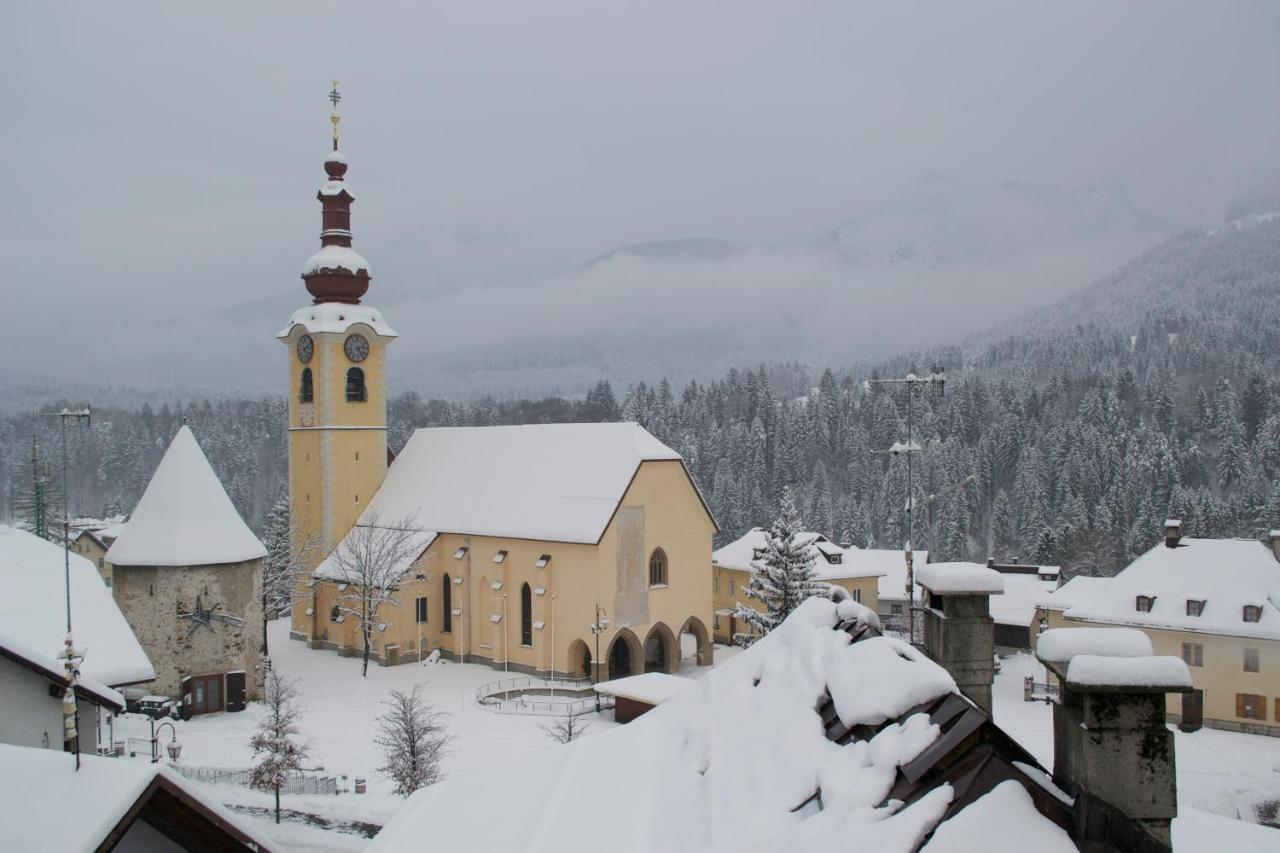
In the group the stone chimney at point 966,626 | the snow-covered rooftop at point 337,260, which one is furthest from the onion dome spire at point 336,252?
the stone chimney at point 966,626

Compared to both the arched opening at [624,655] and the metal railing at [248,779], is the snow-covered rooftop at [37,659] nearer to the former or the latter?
the metal railing at [248,779]

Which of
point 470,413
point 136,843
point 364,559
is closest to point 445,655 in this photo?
point 364,559

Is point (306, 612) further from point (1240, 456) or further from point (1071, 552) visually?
point (1240, 456)

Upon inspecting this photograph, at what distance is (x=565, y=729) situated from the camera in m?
27.4

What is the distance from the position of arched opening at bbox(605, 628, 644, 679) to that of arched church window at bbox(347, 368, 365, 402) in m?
17.5

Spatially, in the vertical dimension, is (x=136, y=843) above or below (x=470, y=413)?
below

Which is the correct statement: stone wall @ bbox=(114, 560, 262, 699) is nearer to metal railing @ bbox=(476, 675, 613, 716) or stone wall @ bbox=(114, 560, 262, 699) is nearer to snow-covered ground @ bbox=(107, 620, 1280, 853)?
snow-covered ground @ bbox=(107, 620, 1280, 853)

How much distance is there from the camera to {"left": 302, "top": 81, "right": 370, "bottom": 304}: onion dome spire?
45125 millimetres

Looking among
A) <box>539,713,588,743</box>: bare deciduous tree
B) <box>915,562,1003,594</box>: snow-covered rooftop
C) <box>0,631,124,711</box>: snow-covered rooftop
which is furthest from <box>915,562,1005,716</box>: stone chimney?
<box>539,713,588,743</box>: bare deciduous tree

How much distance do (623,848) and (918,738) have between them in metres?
2.13

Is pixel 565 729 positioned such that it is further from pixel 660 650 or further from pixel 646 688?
pixel 660 650

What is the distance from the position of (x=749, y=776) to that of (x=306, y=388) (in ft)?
143

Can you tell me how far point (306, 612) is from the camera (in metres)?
45.2

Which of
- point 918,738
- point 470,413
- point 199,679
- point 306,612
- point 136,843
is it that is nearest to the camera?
point 918,738
